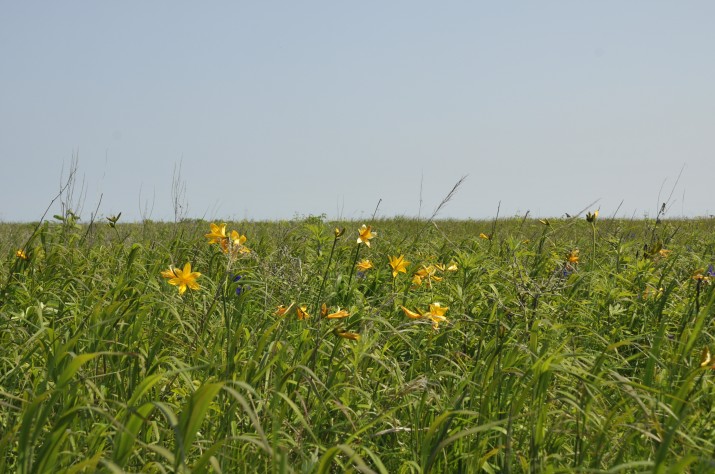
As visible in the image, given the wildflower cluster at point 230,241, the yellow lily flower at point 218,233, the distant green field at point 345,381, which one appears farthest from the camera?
the yellow lily flower at point 218,233

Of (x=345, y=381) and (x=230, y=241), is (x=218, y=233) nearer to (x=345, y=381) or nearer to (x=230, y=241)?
(x=230, y=241)

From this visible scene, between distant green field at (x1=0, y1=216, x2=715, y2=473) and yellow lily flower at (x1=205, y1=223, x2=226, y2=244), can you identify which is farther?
yellow lily flower at (x1=205, y1=223, x2=226, y2=244)

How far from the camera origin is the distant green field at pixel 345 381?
133 cm

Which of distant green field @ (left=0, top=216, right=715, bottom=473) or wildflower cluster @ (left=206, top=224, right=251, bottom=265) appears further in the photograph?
wildflower cluster @ (left=206, top=224, right=251, bottom=265)

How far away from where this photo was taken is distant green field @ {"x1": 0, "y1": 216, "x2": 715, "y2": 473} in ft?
4.36

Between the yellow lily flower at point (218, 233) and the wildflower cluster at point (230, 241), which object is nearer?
the wildflower cluster at point (230, 241)

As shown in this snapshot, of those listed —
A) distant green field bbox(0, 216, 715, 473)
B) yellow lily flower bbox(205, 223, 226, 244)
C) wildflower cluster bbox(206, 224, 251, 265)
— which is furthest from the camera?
yellow lily flower bbox(205, 223, 226, 244)

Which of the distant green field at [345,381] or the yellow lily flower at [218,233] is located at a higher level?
the yellow lily flower at [218,233]

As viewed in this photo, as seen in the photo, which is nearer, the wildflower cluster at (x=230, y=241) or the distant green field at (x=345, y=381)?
the distant green field at (x=345, y=381)

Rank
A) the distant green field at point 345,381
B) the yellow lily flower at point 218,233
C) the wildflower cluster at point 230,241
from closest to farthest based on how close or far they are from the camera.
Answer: the distant green field at point 345,381
the wildflower cluster at point 230,241
the yellow lily flower at point 218,233

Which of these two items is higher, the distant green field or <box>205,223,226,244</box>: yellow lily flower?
<box>205,223,226,244</box>: yellow lily flower

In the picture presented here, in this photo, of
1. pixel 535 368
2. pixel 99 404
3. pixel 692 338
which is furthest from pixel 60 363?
pixel 692 338

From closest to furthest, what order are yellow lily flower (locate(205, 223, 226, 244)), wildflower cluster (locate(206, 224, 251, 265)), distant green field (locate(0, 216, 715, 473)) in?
1. distant green field (locate(0, 216, 715, 473))
2. wildflower cluster (locate(206, 224, 251, 265))
3. yellow lily flower (locate(205, 223, 226, 244))

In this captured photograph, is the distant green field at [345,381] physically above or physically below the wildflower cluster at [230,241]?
below
